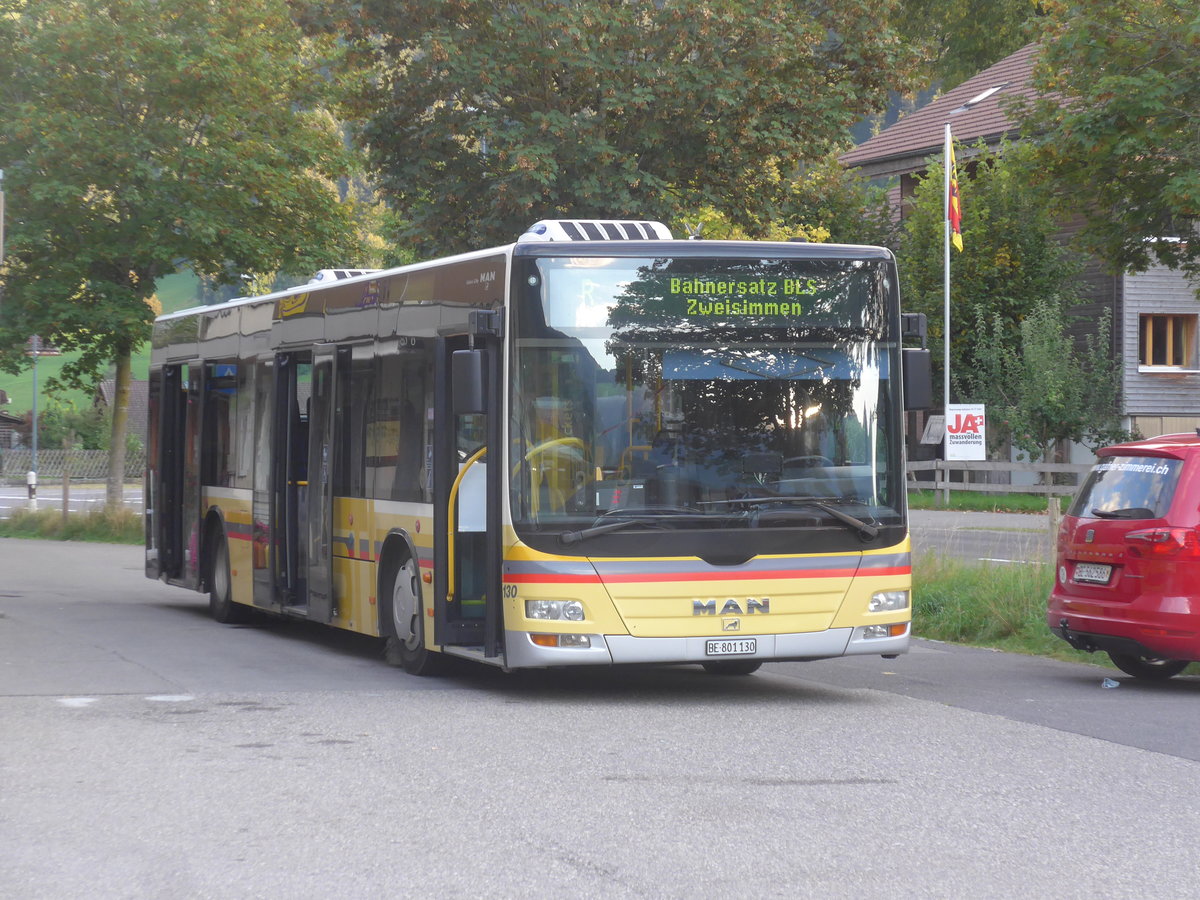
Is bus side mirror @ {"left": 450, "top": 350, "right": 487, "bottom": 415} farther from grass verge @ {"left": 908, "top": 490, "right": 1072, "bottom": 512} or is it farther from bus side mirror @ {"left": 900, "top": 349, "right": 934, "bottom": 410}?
grass verge @ {"left": 908, "top": 490, "right": 1072, "bottom": 512}

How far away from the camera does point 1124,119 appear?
18.8m

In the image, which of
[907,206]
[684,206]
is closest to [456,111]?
[684,206]

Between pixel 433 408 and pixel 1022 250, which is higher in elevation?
pixel 1022 250

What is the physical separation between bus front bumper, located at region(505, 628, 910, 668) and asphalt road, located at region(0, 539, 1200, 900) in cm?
32

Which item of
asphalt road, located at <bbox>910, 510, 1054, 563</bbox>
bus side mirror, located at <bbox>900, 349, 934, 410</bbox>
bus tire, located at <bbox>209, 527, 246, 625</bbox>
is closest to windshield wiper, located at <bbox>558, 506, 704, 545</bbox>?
bus side mirror, located at <bbox>900, 349, 934, 410</bbox>

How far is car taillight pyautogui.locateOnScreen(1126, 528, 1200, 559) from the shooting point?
37.3 feet

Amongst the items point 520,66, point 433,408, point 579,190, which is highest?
point 520,66

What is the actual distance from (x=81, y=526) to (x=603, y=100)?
18.2 meters

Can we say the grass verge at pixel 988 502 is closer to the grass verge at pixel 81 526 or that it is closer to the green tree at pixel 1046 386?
the green tree at pixel 1046 386

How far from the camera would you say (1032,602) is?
1588cm

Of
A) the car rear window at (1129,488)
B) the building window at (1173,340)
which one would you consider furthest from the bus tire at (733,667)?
the building window at (1173,340)

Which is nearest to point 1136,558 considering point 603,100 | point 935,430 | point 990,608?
point 990,608

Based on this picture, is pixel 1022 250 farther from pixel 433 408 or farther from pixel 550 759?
pixel 550 759

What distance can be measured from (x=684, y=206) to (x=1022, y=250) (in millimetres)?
21625
